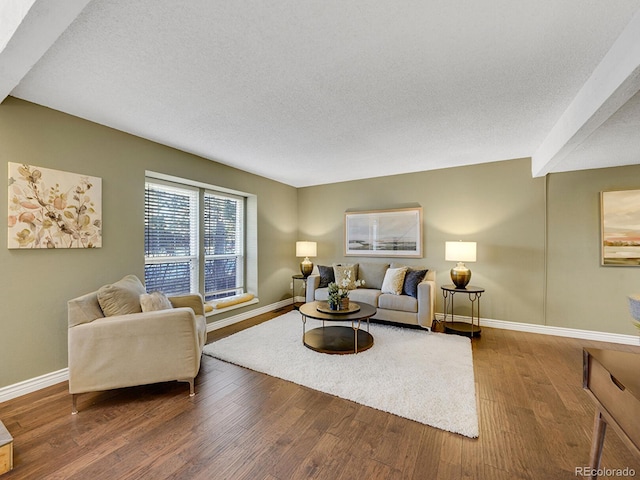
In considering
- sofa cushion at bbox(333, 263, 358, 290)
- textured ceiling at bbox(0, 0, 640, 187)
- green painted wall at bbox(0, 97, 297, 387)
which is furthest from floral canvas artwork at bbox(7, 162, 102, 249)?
sofa cushion at bbox(333, 263, 358, 290)

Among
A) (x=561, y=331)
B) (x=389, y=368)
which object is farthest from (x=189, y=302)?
(x=561, y=331)

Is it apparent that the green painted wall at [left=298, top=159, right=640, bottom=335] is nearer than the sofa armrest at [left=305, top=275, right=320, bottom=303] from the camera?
Yes

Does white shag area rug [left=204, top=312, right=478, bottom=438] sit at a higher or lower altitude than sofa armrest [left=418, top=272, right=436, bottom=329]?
lower

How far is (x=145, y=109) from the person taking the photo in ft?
8.14

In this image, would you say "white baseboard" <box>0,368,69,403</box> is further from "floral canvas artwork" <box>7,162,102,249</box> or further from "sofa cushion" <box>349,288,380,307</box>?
"sofa cushion" <box>349,288,380,307</box>

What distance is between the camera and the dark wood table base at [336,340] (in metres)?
3.08

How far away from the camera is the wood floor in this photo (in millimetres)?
1528

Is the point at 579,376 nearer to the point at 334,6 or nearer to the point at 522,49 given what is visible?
the point at 522,49

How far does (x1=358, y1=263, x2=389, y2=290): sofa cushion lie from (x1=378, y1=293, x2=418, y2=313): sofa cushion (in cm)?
51

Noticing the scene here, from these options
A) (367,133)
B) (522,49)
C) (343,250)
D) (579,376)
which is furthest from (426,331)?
(522,49)

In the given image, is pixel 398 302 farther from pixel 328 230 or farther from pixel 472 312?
pixel 328 230

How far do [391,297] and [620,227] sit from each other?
2969 millimetres

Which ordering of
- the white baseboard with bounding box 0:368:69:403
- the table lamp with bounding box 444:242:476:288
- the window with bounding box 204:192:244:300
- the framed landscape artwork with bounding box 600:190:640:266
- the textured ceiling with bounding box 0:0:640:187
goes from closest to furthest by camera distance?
the textured ceiling with bounding box 0:0:640:187, the white baseboard with bounding box 0:368:69:403, the framed landscape artwork with bounding box 600:190:640:266, the table lamp with bounding box 444:242:476:288, the window with bounding box 204:192:244:300

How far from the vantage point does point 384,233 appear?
16.0 feet
